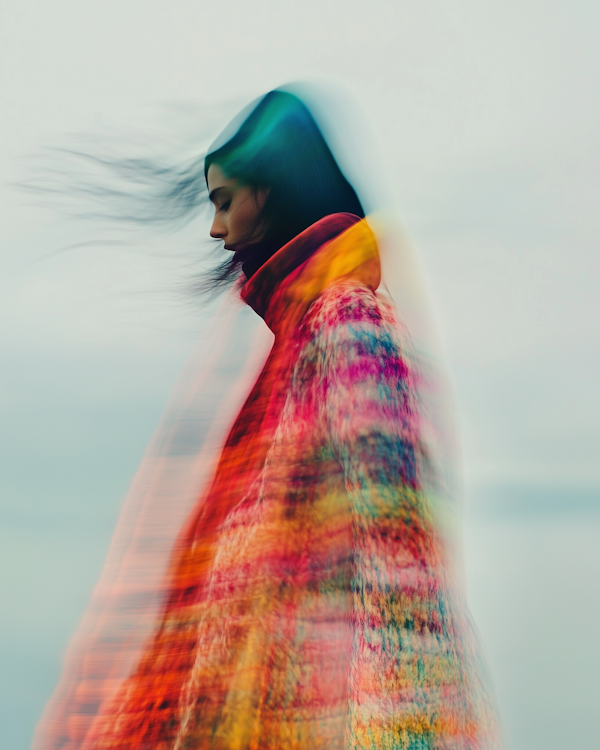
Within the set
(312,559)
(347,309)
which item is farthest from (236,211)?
(312,559)

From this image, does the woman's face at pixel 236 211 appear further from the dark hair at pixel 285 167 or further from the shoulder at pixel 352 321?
the shoulder at pixel 352 321

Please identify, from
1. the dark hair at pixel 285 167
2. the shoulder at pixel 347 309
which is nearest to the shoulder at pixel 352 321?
the shoulder at pixel 347 309

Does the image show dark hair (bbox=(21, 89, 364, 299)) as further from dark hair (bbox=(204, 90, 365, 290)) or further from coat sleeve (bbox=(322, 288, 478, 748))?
coat sleeve (bbox=(322, 288, 478, 748))

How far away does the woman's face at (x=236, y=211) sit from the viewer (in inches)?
23.5

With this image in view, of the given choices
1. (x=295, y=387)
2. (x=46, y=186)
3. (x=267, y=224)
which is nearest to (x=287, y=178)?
(x=267, y=224)

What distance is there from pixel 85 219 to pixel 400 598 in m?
0.68

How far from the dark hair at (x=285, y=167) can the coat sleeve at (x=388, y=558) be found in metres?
0.17

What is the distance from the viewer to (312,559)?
472mm

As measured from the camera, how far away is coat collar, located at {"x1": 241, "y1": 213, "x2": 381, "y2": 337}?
519 mm

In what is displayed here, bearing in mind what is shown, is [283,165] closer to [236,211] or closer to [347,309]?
[236,211]

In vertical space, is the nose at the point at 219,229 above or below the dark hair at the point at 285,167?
below

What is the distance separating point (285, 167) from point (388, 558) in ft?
1.24

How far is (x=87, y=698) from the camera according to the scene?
→ 0.60m

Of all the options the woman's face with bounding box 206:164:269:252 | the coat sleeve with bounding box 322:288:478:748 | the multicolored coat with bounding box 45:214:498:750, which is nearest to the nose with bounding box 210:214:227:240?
the woman's face with bounding box 206:164:269:252
